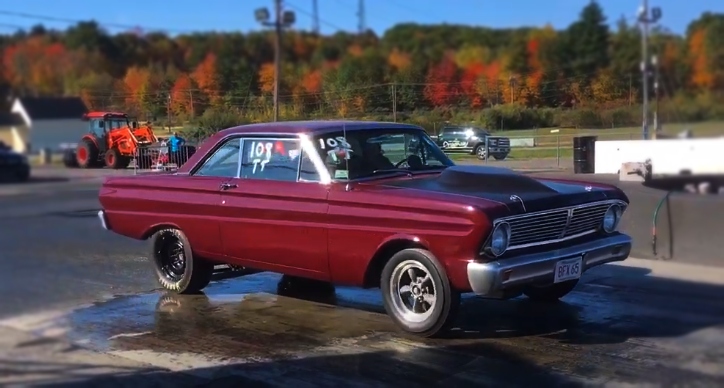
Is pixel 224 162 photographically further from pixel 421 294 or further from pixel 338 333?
pixel 421 294

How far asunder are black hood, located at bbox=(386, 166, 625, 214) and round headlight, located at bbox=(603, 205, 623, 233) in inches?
3.8

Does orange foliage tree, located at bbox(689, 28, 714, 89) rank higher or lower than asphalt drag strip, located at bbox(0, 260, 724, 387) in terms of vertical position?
higher

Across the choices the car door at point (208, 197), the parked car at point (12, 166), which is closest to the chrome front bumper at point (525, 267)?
the car door at point (208, 197)

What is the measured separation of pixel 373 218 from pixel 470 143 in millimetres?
4614

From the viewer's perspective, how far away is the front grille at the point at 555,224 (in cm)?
582

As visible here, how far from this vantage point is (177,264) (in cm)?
782

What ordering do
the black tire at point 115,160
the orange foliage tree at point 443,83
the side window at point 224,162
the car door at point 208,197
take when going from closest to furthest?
the orange foliage tree at point 443,83, the car door at point 208,197, the side window at point 224,162, the black tire at point 115,160

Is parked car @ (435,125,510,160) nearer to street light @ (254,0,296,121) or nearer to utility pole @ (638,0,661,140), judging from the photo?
street light @ (254,0,296,121)

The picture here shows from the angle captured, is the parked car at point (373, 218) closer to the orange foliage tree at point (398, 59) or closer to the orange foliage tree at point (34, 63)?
the orange foliage tree at point (398, 59)

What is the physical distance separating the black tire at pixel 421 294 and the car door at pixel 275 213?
561 millimetres

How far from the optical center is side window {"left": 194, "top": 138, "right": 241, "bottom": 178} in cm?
732

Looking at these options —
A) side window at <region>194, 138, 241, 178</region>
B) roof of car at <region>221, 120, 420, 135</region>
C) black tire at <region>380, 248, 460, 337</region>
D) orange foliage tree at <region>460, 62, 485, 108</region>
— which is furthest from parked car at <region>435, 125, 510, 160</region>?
black tire at <region>380, 248, 460, 337</region>

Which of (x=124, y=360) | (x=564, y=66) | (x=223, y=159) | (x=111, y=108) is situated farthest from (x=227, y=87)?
(x=564, y=66)

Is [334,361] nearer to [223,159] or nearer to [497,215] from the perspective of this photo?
[497,215]
